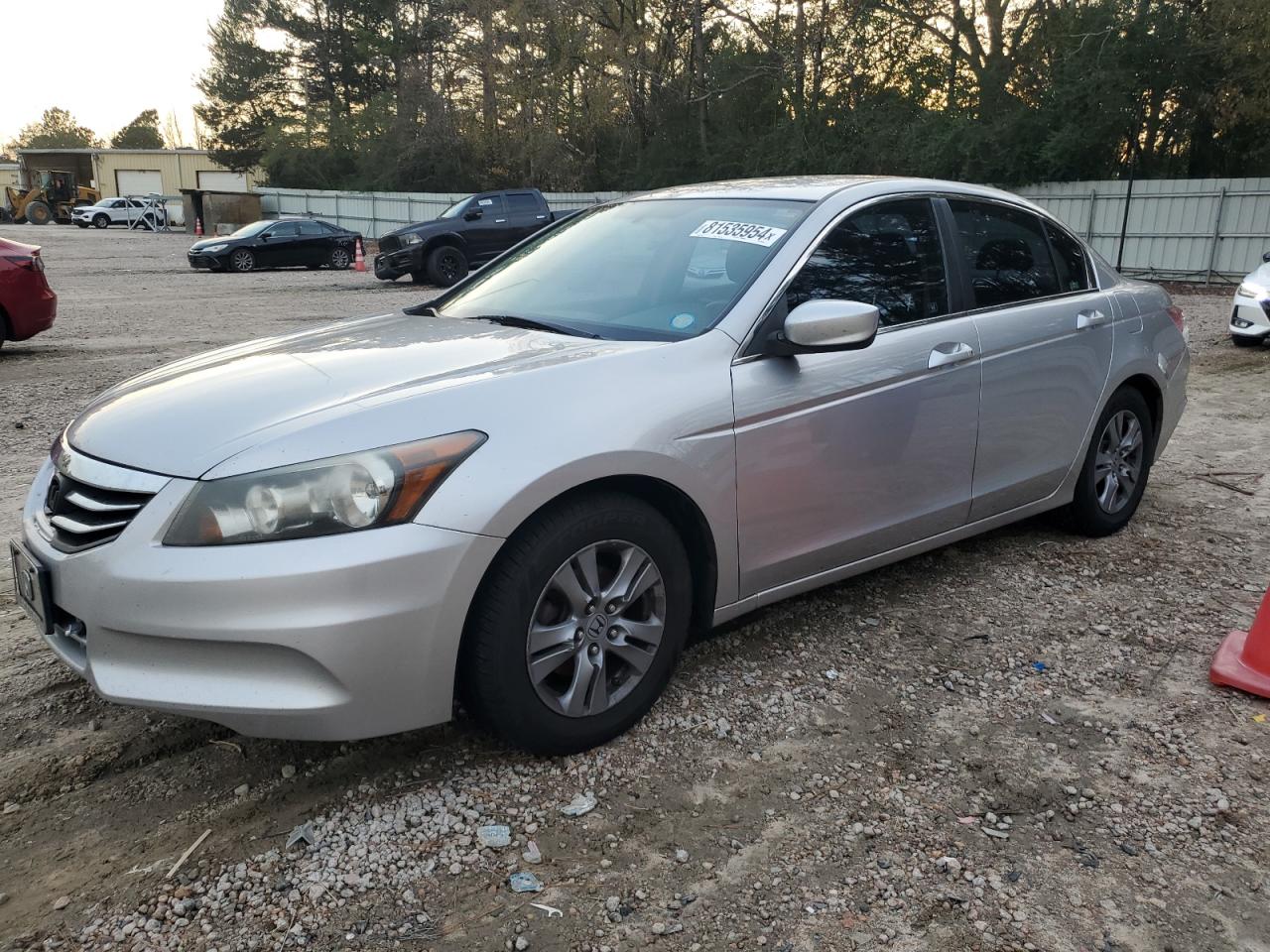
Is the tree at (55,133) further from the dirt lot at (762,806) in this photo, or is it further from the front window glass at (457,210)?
the dirt lot at (762,806)

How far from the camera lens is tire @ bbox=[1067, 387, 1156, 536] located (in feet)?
15.3

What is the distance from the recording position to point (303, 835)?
8.46 ft

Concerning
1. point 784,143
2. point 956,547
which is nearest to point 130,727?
point 956,547

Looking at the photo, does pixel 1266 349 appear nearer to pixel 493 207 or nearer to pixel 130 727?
pixel 130 727

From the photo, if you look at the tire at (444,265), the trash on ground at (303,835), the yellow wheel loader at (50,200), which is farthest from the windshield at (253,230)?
the yellow wheel loader at (50,200)

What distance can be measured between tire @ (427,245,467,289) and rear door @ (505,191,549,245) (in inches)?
46.0

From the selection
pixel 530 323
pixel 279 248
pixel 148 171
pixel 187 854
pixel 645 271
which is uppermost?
pixel 148 171

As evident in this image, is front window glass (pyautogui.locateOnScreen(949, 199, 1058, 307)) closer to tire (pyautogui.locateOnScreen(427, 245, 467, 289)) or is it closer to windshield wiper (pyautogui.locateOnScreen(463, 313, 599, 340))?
windshield wiper (pyautogui.locateOnScreen(463, 313, 599, 340))

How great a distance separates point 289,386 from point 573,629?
3.45 feet

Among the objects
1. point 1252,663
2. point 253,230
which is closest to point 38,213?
point 253,230

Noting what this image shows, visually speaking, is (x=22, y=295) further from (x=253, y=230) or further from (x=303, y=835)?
(x=253, y=230)

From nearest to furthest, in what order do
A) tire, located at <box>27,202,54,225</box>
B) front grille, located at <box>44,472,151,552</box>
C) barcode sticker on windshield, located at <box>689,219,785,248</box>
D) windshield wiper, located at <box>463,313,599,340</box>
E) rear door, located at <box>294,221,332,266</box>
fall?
front grille, located at <box>44,472,151,552</box>
windshield wiper, located at <box>463,313,599,340</box>
barcode sticker on windshield, located at <box>689,219,785,248</box>
rear door, located at <box>294,221,332,266</box>
tire, located at <box>27,202,54,225</box>

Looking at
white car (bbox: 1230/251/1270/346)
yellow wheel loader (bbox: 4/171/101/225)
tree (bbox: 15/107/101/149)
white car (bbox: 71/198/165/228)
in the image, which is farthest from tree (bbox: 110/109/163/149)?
white car (bbox: 1230/251/1270/346)

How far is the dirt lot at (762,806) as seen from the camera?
2.31m
